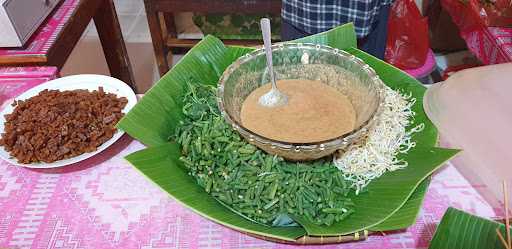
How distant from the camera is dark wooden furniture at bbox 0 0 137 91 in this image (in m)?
1.55

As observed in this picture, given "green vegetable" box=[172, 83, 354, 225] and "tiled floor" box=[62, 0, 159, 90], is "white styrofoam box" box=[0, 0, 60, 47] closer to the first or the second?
"green vegetable" box=[172, 83, 354, 225]

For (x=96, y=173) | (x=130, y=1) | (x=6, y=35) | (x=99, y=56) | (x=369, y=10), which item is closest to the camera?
(x=96, y=173)

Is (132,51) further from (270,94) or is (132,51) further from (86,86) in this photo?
(270,94)

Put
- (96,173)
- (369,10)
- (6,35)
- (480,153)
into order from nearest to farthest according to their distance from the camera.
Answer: (480,153) → (96,173) → (6,35) → (369,10)

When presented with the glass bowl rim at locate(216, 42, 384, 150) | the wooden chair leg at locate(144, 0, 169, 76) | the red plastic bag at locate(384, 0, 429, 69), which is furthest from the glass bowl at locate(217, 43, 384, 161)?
the wooden chair leg at locate(144, 0, 169, 76)

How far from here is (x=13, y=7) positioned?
1.53 m

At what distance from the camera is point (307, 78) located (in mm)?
1136

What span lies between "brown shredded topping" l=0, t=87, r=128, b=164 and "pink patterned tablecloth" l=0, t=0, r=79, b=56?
467 mm

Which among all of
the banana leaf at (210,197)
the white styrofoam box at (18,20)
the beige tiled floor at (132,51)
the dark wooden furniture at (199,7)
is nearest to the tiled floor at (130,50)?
the beige tiled floor at (132,51)

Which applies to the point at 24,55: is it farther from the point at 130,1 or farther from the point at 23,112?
the point at 130,1

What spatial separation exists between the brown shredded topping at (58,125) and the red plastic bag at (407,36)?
5.24ft

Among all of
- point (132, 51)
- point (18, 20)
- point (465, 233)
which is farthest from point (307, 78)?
point (132, 51)

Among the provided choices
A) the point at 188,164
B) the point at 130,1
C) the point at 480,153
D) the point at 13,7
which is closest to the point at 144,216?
the point at 188,164

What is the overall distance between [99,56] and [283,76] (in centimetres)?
232
